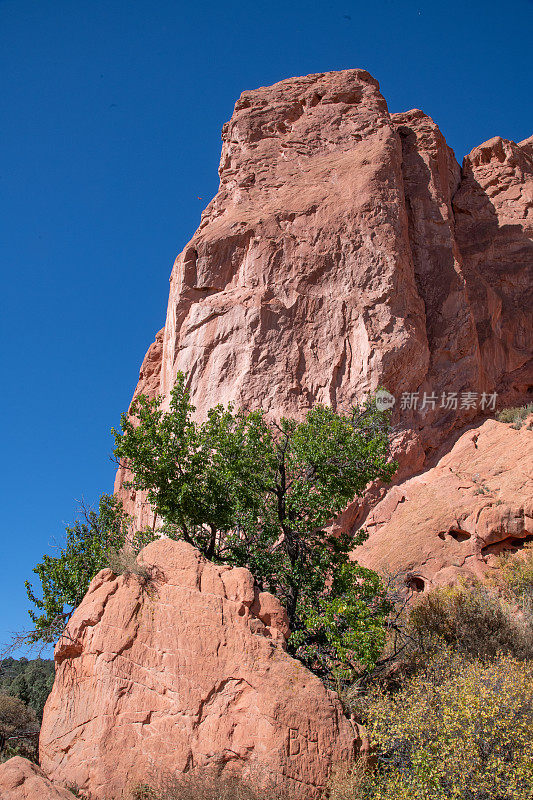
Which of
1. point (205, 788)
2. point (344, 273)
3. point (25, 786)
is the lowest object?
point (205, 788)

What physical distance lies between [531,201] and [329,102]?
10515 millimetres

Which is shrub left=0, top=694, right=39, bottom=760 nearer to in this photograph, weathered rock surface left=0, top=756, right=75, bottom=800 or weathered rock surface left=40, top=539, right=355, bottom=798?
weathered rock surface left=40, top=539, right=355, bottom=798

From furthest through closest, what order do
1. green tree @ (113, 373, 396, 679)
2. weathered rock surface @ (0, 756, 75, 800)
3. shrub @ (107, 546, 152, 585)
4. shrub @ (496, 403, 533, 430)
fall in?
shrub @ (496, 403, 533, 430) → green tree @ (113, 373, 396, 679) → shrub @ (107, 546, 152, 585) → weathered rock surface @ (0, 756, 75, 800)

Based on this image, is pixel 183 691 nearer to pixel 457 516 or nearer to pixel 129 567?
pixel 129 567

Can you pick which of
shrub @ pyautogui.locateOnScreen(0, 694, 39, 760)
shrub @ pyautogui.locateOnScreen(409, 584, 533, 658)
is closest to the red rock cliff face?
shrub @ pyautogui.locateOnScreen(409, 584, 533, 658)

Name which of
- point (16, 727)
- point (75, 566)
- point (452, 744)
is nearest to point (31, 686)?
A: point (16, 727)

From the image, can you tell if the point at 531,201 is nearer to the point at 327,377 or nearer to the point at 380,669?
the point at 327,377

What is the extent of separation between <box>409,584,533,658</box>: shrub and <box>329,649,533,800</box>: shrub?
2.81m

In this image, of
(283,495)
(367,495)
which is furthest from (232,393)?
(283,495)

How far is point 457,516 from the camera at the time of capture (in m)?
16.6

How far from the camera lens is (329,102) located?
1045 inches

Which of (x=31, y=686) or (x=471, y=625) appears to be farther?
(x=31, y=686)

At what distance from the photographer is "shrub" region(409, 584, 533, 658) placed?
1148 cm

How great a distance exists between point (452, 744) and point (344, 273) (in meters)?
16.7
